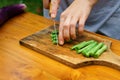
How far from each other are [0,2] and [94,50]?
1650 millimetres

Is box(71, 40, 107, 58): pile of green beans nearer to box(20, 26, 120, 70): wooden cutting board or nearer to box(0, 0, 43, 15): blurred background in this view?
box(20, 26, 120, 70): wooden cutting board

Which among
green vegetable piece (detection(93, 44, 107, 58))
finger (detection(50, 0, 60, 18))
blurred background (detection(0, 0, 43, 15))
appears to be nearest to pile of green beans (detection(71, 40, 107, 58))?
green vegetable piece (detection(93, 44, 107, 58))

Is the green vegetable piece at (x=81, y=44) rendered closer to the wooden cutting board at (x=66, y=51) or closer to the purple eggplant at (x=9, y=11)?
the wooden cutting board at (x=66, y=51)

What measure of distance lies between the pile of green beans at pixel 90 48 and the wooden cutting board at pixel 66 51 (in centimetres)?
1

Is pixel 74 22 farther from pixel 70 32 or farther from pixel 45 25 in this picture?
pixel 45 25

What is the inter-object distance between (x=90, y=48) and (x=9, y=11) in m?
0.49

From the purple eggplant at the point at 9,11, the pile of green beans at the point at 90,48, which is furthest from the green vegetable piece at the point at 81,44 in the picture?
the purple eggplant at the point at 9,11

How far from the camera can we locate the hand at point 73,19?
34.2 inches

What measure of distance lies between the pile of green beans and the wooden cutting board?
1 cm

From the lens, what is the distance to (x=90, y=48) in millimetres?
820

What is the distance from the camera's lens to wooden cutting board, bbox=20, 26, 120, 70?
768mm

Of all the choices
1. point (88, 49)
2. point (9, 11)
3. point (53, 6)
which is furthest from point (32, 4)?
point (88, 49)

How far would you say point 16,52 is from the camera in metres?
0.84

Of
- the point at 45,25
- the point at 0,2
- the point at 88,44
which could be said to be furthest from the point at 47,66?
the point at 0,2
